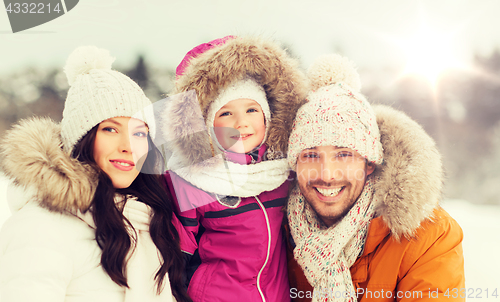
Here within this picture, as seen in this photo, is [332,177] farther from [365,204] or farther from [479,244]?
[479,244]

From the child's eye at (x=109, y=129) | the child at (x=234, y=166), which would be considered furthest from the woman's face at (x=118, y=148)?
the child at (x=234, y=166)

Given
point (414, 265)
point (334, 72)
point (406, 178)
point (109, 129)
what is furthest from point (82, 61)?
point (414, 265)

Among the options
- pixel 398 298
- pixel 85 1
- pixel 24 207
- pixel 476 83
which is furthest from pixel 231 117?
pixel 476 83

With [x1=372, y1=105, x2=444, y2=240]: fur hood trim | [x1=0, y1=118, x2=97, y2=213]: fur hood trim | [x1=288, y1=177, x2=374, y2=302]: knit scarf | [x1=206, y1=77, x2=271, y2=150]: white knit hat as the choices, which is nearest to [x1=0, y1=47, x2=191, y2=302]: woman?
[x1=0, y1=118, x2=97, y2=213]: fur hood trim

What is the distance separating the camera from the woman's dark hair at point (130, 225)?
1436 mm

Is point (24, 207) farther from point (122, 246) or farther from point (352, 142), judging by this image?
point (352, 142)

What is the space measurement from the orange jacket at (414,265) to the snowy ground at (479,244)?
0.66 ft

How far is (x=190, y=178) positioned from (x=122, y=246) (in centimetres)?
49

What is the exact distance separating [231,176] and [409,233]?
3.16 feet

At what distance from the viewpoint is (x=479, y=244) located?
365 cm

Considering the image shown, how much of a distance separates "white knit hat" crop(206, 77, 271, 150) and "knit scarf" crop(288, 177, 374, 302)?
612 mm

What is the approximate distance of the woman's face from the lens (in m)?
1.50

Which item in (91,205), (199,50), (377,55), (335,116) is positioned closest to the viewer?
(91,205)

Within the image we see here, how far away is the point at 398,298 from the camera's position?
65.8 inches
